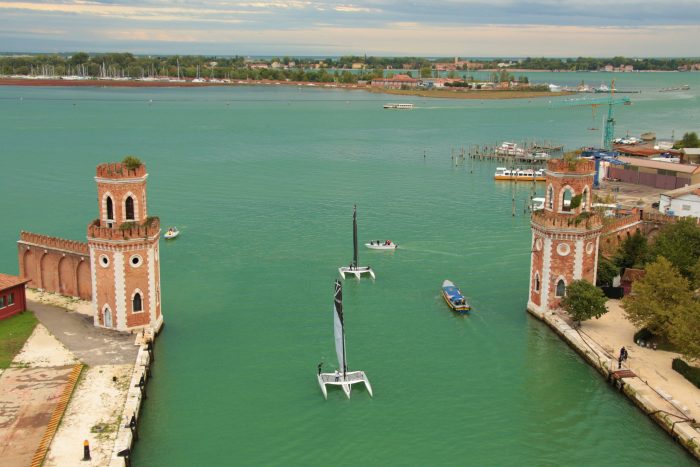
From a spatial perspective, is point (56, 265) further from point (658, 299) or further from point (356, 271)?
point (658, 299)

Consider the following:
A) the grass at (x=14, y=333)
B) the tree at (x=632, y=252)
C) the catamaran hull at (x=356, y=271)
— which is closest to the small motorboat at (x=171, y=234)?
the catamaran hull at (x=356, y=271)

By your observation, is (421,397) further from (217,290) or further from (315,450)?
(217,290)

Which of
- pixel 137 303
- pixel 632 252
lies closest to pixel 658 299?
pixel 632 252

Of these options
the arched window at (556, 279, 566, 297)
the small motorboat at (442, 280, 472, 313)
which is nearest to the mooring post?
the small motorboat at (442, 280, 472, 313)

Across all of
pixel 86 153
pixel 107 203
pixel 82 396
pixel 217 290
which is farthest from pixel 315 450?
pixel 86 153

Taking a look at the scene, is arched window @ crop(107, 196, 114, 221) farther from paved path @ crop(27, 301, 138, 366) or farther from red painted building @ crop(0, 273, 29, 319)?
red painted building @ crop(0, 273, 29, 319)

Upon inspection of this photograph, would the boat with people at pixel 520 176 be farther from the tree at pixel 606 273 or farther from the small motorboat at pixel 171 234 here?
the tree at pixel 606 273

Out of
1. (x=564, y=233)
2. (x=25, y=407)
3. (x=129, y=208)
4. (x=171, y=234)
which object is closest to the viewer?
(x=25, y=407)
